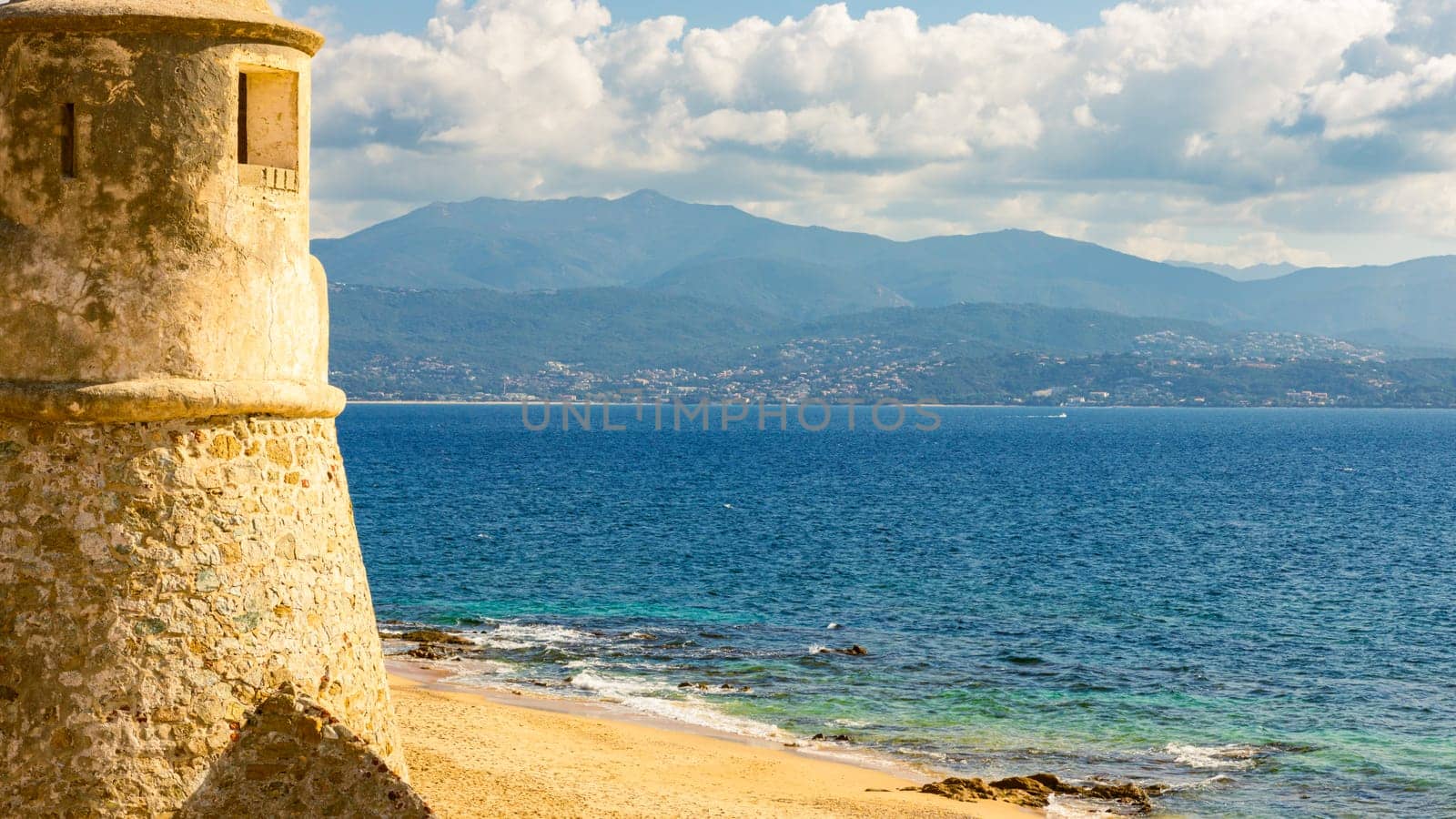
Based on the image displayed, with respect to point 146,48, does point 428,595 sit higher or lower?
lower

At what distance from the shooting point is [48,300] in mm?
10828

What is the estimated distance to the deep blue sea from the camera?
27875 millimetres

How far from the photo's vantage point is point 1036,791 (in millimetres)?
24094

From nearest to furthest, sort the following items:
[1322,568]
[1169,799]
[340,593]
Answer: [340,593]
[1169,799]
[1322,568]

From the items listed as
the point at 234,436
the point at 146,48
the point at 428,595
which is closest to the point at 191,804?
the point at 234,436

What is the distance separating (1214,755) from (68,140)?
23.6 meters

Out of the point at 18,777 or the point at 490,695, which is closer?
the point at 18,777

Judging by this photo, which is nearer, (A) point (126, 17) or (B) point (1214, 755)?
(A) point (126, 17)

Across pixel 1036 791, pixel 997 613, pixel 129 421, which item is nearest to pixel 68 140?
pixel 129 421

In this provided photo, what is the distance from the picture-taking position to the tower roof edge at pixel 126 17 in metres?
10.7

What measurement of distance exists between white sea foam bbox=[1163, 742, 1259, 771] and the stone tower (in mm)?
19774

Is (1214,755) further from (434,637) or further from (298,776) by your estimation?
(298,776)

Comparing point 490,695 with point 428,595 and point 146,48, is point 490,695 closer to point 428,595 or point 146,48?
point 428,595

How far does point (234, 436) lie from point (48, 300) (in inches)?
68.5
